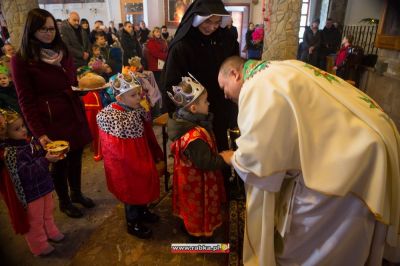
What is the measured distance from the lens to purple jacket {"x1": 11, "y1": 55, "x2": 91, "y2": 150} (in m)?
2.15

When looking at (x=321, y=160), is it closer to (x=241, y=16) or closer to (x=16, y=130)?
(x=16, y=130)

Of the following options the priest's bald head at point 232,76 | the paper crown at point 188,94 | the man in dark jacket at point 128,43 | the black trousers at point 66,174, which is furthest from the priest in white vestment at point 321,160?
the man in dark jacket at point 128,43

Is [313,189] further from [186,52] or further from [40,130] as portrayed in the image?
[40,130]

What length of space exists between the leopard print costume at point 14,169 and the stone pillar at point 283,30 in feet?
11.9

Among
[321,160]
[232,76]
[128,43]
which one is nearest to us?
[321,160]

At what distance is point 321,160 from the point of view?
130 centimetres

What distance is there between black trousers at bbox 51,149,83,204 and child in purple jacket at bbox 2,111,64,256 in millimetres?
361

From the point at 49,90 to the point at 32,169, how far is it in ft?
2.12

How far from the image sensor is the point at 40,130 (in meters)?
2.23

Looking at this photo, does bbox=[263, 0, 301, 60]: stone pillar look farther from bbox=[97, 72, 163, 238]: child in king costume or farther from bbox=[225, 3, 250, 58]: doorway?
bbox=[225, 3, 250, 58]: doorway

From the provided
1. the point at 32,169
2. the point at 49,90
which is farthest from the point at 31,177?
the point at 49,90

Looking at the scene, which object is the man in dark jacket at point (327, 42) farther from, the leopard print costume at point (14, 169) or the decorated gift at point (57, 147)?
the leopard print costume at point (14, 169)

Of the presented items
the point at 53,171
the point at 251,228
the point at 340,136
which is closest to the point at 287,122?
the point at 340,136

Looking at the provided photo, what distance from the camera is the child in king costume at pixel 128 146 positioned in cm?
204
